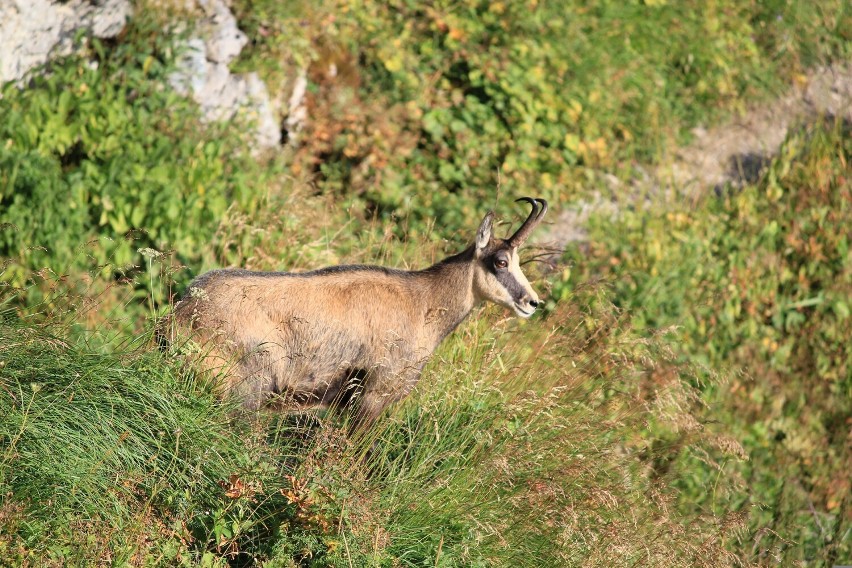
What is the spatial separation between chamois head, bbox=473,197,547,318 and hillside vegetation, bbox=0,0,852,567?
442mm

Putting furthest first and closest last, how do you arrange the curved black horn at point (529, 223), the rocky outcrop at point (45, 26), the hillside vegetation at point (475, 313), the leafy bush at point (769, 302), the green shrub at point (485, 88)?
the green shrub at point (485, 88) < the leafy bush at point (769, 302) < the rocky outcrop at point (45, 26) < the curved black horn at point (529, 223) < the hillside vegetation at point (475, 313)

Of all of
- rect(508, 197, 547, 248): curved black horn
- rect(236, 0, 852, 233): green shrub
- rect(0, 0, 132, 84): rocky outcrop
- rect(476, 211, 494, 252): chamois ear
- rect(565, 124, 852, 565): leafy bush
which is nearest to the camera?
rect(508, 197, 547, 248): curved black horn

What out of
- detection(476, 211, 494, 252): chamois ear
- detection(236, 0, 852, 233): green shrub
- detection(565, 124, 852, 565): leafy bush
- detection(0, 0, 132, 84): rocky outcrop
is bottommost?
detection(565, 124, 852, 565): leafy bush

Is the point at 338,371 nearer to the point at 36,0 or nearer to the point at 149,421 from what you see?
the point at 149,421

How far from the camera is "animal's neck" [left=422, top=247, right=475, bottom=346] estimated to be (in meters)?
7.62

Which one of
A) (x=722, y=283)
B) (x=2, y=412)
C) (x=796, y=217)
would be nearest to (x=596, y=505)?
(x=2, y=412)

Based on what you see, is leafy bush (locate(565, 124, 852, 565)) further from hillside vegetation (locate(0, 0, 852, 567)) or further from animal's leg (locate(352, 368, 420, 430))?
animal's leg (locate(352, 368, 420, 430))

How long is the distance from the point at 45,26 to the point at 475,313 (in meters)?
5.01

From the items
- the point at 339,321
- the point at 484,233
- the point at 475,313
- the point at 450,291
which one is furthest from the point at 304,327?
the point at 475,313

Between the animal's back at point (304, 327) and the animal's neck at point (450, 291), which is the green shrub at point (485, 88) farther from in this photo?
the animal's back at point (304, 327)

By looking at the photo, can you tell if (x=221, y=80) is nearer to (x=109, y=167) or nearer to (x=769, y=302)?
(x=109, y=167)

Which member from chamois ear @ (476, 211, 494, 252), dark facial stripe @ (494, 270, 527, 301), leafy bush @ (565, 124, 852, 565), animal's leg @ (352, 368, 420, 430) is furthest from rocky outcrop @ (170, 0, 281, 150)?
animal's leg @ (352, 368, 420, 430)

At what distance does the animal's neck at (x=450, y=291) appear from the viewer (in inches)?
300

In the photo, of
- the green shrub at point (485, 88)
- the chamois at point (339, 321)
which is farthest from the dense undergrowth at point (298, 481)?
the green shrub at point (485, 88)
